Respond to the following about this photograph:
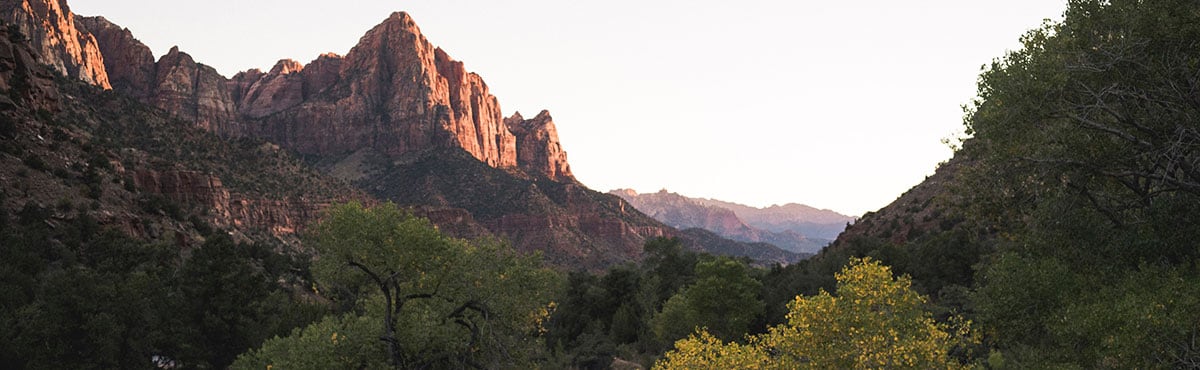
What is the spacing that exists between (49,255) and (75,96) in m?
49.6

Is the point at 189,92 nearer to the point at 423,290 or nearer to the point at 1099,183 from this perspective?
the point at 423,290

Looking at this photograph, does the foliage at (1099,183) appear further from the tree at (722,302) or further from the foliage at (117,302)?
the foliage at (117,302)

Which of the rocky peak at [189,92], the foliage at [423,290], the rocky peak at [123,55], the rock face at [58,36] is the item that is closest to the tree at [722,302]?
the foliage at [423,290]

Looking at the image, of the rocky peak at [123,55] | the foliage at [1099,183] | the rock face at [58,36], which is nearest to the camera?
A: the foliage at [1099,183]

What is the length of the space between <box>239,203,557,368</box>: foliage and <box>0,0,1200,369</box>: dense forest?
8cm

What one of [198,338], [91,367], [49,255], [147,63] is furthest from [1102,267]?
[147,63]

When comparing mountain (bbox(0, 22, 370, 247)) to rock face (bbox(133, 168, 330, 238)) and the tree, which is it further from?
the tree

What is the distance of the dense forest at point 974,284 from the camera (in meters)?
13.9

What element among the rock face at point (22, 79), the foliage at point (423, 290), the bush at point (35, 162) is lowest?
the foliage at point (423, 290)

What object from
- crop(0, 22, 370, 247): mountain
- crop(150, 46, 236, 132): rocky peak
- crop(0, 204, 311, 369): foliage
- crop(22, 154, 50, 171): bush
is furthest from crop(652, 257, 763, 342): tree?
crop(150, 46, 236, 132): rocky peak

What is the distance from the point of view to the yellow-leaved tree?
16.7 m

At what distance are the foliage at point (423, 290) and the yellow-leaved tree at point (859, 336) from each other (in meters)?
6.82

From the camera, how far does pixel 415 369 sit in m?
20.8

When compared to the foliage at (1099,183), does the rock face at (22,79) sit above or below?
above
